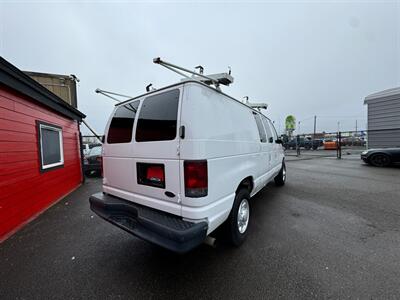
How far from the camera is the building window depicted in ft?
14.3

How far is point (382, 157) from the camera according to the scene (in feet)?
29.1

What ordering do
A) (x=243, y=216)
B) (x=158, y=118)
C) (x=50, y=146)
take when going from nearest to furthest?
(x=158, y=118)
(x=243, y=216)
(x=50, y=146)

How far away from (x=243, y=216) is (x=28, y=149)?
4578mm

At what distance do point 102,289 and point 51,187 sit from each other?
4023 millimetres

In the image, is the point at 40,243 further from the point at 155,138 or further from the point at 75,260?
the point at 155,138

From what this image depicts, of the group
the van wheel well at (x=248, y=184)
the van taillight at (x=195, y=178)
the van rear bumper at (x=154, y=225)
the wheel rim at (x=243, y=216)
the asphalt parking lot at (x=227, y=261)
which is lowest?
the asphalt parking lot at (x=227, y=261)

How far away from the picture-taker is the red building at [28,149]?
10.5ft

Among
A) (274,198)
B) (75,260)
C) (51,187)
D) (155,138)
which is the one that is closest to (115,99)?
(155,138)

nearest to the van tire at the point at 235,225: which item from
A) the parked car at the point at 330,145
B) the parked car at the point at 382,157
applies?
the parked car at the point at 382,157

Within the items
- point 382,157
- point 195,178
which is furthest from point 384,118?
point 195,178

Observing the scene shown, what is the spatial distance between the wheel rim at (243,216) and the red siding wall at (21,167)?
3984 millimetres

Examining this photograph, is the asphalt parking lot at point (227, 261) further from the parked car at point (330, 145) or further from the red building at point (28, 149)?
the parked car at point (330, 145)

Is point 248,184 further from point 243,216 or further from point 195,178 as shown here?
point 195,178

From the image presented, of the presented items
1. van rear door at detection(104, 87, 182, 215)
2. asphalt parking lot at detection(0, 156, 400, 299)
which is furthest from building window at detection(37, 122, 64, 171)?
van rear door at detection(104, 87, 182, 215)
